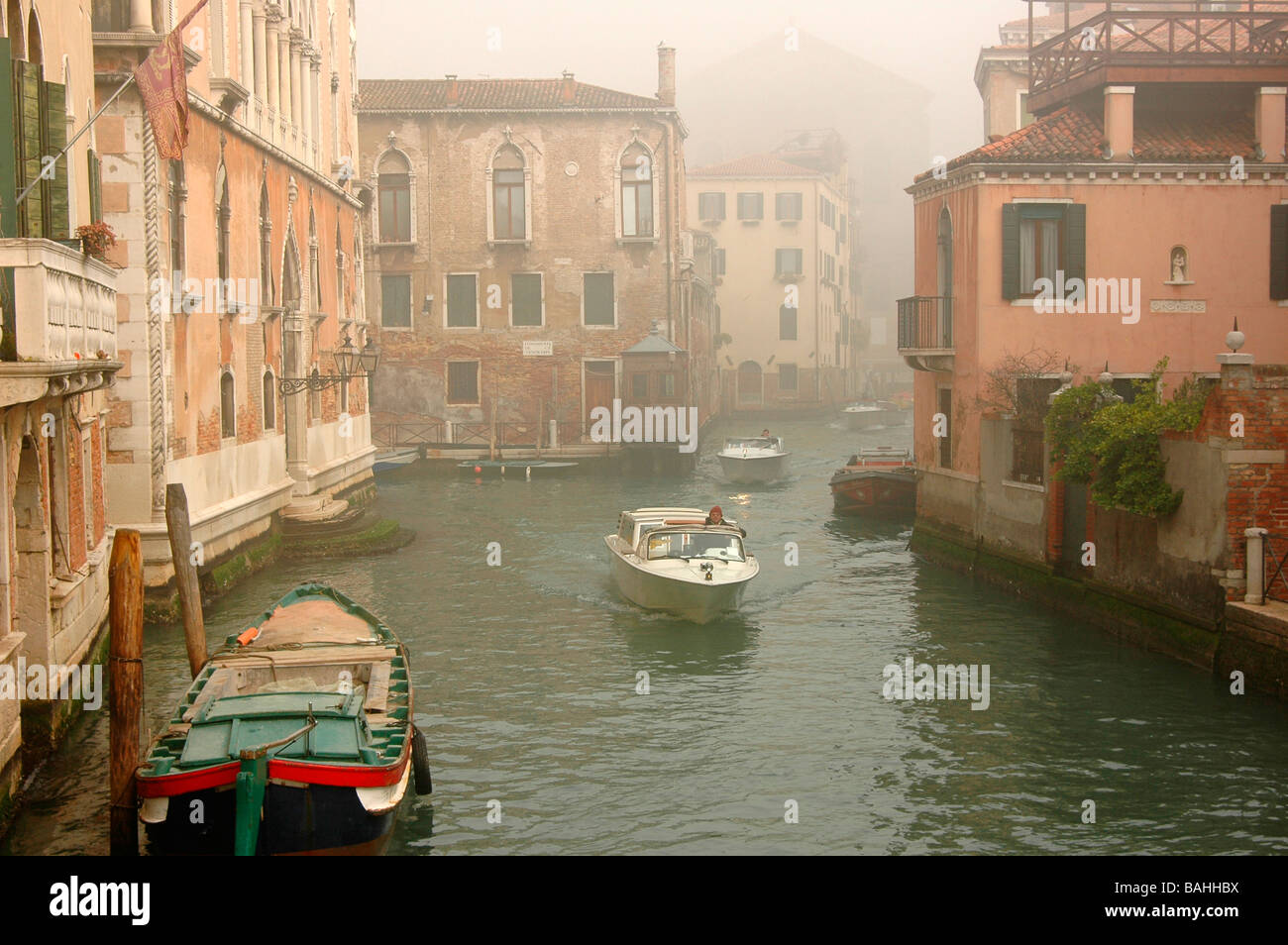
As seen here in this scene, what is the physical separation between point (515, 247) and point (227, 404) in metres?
21.5

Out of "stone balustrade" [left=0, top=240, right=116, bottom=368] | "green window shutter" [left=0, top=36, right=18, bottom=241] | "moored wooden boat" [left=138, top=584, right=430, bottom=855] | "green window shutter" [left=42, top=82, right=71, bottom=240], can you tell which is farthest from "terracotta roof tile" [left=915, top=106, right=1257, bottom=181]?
"green window shutter" [left=0, top=36, right=18, bottom=241]

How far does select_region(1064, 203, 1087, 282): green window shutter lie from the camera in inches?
793

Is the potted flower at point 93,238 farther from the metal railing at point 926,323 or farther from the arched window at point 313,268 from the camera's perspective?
the arched window at point 313,268

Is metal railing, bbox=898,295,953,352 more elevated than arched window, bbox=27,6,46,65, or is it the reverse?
arched window, bbox=27,6,46,65

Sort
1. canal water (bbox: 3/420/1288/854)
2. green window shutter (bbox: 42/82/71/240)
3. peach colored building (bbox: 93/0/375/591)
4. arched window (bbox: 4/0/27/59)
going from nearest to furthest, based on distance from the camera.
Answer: canal water (bbox: 3/420/1288/854) → arched window (bbox: 4/0/27/59) → green window shutter (bbox: 42/82/71/240) → peach colored building (bbox: 93/0/375/591)

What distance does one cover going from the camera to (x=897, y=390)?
3019 inches

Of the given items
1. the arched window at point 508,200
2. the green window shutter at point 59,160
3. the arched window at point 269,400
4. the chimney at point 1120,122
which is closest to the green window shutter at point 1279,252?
the chimney at point 1120,122

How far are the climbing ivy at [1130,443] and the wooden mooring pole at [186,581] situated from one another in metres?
9.21

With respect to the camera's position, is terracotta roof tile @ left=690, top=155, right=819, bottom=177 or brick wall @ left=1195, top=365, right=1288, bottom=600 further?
terracotta roof tile @ left=690, top=155, right=819, bottom=177

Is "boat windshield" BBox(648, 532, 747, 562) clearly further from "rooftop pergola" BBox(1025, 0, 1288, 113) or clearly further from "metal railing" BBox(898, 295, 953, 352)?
"rooftop pergola" BBox(1025, 0, 1288, 113)

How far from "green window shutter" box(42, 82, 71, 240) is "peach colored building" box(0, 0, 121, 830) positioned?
A: 0.01 meters

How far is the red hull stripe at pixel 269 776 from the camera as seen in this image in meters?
8.62
